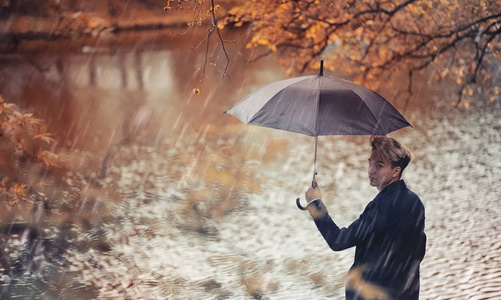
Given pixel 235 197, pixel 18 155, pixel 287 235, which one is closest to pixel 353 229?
pixel 287 235

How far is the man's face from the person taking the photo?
3156 millimetres

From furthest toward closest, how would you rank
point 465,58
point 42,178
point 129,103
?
point 129,103
point 465,58
point 42,178

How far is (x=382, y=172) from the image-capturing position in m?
3.17

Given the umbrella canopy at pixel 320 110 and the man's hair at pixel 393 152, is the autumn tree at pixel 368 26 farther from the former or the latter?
the man's hair at pixel 393 152

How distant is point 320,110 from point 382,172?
66 centimetres

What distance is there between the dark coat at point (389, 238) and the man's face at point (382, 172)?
0.04 metres

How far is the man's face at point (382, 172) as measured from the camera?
316cm

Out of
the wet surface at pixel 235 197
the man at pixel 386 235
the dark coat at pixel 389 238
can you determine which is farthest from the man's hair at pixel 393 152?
the wet surface at pixel 235 197

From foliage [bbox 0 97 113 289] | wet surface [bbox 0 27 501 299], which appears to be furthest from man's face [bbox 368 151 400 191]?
foliage [bbox 0 97 113 289]

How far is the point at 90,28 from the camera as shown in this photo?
2425 cm

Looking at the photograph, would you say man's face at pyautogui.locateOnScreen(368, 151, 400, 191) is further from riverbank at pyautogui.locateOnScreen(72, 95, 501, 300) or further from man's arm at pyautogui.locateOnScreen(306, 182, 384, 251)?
riverbank at pyautogui.locateOnScreen(72, 95, 501, 300)

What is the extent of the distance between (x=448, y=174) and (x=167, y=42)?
800 inches

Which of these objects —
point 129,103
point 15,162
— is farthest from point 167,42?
point 15,162

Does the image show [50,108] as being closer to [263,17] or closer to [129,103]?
[129,103]
